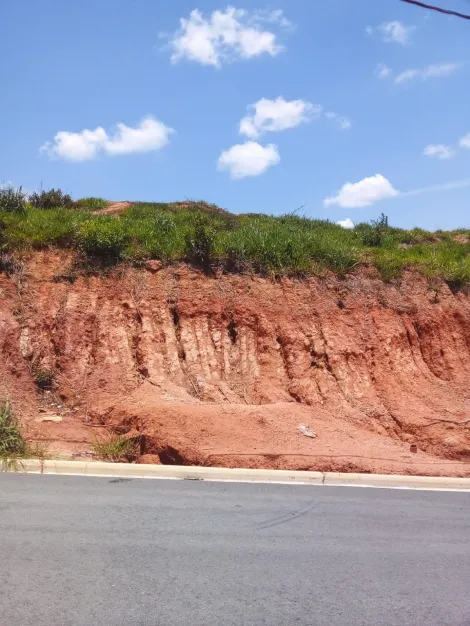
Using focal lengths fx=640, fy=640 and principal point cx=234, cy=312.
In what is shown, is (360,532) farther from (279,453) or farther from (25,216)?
(25,216)

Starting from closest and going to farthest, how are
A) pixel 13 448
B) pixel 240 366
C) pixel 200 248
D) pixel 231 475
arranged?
pixel 231 475 < pixel 13 448 < pixel 240 366 < pixel 200 248

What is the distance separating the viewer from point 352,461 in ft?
30.3

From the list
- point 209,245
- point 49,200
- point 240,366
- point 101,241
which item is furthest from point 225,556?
point 49,200

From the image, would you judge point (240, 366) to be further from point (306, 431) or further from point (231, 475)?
point (231, 475)

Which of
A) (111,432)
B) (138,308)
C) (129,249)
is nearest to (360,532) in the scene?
(111,432)

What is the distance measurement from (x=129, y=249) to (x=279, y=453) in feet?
21.0

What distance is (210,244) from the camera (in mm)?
14242

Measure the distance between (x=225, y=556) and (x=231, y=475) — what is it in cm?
318

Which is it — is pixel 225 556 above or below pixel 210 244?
below

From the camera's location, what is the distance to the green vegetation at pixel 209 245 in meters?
13.8

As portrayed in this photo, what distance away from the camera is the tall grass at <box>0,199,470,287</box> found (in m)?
13.8

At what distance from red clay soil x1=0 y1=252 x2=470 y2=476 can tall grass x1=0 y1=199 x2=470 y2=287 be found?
1.33ft

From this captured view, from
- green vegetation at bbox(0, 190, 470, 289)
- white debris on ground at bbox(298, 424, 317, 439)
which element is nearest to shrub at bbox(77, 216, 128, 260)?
green vegetation at bbox(0, 190, 470, 289)

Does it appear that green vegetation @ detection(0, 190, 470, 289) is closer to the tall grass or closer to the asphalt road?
the tall grass
